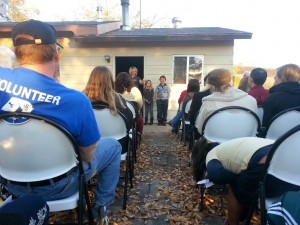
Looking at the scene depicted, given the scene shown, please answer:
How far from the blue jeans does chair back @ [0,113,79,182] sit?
101mm

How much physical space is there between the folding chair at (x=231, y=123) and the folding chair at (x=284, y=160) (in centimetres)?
122

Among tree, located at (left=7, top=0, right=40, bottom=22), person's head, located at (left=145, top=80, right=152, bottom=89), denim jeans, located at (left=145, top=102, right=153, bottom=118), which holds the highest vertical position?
tree, located at (left=7, top=0, right=40, bottom=22)

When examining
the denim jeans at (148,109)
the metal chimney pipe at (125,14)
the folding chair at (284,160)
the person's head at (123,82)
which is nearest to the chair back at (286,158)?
the folding chair at (284,160)

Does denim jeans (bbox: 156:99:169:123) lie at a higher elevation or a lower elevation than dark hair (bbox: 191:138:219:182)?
lower

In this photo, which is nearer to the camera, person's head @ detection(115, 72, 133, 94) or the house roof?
person's head @ detection(115, 72, 133, 94)

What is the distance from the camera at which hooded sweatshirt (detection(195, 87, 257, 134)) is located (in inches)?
122

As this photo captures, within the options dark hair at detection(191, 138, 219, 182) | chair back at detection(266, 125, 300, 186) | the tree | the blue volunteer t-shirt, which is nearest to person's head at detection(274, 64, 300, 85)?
dark hair at detection(191, 138, 219, 182)

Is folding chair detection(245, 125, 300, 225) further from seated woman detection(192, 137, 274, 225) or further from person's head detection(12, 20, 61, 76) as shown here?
person's head detection(12, 20, 61, 76)

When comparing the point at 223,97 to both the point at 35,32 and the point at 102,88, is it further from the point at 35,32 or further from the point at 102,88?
the point at 35,32

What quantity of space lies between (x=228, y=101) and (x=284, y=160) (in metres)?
1.62

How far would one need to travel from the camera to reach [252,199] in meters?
1.90

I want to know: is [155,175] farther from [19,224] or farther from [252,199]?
[19,224]

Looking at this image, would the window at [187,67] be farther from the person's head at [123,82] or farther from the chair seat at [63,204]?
the chair seat at [63,204]

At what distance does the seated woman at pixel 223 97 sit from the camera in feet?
10.2
